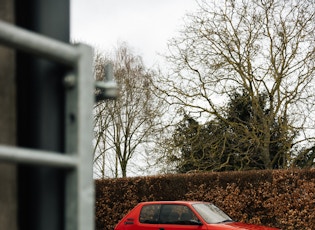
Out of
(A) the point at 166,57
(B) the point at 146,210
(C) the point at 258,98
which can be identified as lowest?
(B) the point at 146,210

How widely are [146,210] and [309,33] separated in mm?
11437

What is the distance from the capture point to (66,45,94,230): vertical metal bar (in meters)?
1.10

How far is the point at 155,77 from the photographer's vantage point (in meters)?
23.8

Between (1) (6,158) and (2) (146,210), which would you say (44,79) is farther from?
(2) (146,210)

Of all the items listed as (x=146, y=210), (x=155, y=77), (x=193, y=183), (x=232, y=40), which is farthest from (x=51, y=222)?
(x=155, y=77)

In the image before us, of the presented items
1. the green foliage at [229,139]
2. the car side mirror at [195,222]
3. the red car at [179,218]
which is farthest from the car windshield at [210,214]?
the green foliage at [229,139]

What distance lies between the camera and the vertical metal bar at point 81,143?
1.10 metres

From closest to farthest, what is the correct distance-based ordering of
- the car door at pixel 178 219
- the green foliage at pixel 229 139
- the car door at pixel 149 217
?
1. the car door at pixel 178 219
2. the car door at pixel 149 217
3. the green foliage at pixel 229 139

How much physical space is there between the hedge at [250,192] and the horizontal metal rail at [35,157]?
16.0 m

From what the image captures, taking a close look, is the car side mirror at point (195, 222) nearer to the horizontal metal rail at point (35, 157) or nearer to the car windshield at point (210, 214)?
the car windshield at point (210, 214)

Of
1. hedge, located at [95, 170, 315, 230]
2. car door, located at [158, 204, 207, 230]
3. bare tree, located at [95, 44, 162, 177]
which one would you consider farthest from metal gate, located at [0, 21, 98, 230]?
bare tree, located at [95, 44, 162, 177]

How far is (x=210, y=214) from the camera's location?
1251 centimetres

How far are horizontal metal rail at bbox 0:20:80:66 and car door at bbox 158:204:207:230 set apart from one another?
11075mm

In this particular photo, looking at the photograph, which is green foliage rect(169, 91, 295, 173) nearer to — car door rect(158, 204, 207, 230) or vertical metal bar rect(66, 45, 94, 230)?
car door rect(158, 204, 207, 230)
